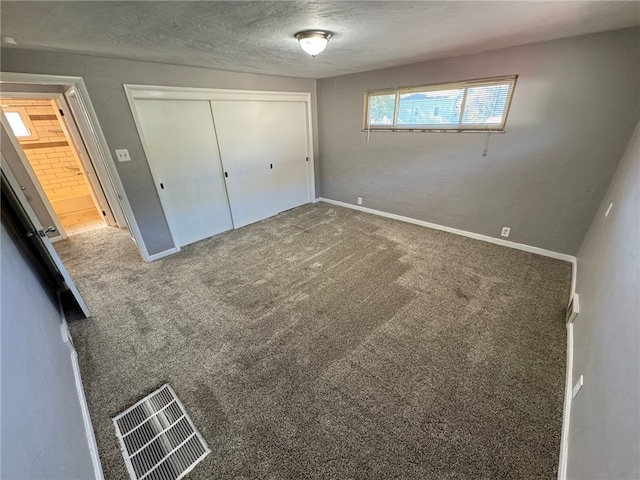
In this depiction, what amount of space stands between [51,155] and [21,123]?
0.60 m

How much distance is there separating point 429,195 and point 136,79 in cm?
383

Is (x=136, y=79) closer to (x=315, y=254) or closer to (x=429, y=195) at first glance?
(x=315, y=254)

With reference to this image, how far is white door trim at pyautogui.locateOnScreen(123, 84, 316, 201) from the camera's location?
110 inches

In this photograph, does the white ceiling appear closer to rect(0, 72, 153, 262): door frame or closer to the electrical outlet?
rect(0, 72, 153, 262): door frame

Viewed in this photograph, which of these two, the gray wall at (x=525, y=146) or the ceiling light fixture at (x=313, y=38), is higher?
the ceiling light fixture at (x=313, y=38)

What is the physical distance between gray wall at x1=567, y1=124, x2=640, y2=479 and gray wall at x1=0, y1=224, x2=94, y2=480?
1.82 metres

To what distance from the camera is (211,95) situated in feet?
10.9

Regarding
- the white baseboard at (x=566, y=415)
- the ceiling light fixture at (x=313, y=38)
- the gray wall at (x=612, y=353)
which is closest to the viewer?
the gray wall at (x=612, y=353)

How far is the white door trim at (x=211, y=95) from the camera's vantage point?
2789mm

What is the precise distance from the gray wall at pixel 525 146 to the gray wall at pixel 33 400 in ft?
13.2

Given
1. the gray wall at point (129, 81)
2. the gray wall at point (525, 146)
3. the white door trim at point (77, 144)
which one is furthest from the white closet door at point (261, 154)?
the white door trim at point (77, 144)

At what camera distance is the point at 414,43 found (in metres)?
2.29

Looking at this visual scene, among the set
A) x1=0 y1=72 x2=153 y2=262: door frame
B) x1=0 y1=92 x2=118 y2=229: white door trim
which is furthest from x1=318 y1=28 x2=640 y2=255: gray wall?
x1=0 y1=92 x2=118 y2=229: white door trim

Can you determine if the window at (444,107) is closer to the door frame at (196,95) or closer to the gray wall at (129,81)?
the door frame at (196,95)
